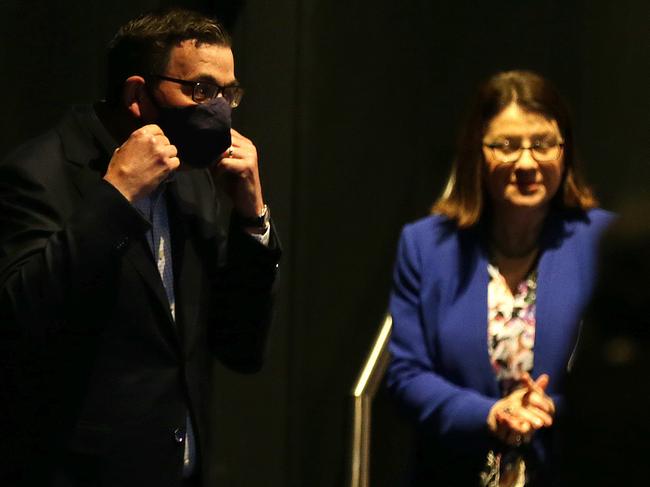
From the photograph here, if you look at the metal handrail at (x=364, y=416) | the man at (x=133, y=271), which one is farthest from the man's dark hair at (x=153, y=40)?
the metal handrail at (x=364, y=416)

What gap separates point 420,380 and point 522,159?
0.61 metres

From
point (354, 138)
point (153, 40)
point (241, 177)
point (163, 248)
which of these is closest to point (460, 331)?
point (241, 177)

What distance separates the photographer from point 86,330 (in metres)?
2.58

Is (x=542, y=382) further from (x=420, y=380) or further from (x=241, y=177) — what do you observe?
(x=241, y=177)

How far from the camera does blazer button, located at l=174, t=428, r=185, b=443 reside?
2719 millimetres

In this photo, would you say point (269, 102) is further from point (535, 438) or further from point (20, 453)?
point (20, 453)

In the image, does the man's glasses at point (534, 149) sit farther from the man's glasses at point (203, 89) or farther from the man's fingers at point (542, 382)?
the man's glasses at point (203, 89)

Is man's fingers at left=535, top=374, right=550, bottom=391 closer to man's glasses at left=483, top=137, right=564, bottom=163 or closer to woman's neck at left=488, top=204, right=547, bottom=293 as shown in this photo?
woman's neck at left=488, top=204, right=547, bottom=293

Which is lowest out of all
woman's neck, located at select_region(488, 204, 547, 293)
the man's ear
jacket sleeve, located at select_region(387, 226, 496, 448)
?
jacket sleeve, located at select_region(387, 226, 496, 448)

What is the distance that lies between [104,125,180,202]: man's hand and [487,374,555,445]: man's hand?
101 cm

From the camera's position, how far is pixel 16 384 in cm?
256

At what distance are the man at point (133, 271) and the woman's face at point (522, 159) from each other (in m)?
0.70

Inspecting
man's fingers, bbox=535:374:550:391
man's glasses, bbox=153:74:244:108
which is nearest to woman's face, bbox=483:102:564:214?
man's fingers, bbox=535:374:550:391

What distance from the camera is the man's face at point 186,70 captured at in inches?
110
